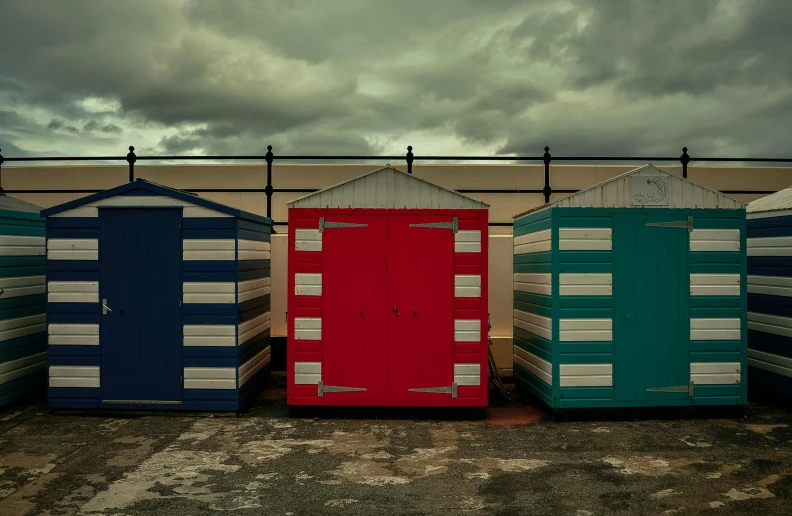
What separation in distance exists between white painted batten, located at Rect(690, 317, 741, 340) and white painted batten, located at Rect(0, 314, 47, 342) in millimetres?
8102

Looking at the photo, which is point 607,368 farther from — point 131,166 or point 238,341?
point 131,166

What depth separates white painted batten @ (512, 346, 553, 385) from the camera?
680cm

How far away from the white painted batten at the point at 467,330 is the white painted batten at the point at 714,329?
2461 mm

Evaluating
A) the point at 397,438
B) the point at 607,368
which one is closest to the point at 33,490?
the point at 397,438

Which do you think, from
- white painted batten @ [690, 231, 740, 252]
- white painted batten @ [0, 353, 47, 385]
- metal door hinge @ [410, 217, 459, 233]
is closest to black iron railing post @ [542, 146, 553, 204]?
white painted batten @ [690, 231, 740, 252]

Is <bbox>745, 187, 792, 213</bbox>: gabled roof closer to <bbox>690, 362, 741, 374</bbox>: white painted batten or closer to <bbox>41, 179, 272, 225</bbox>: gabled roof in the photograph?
<bbox>690, 362, 741, 374</bbox>: white painted batten

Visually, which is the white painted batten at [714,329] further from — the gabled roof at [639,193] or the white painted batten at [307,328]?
the white painted batten at [307,328]

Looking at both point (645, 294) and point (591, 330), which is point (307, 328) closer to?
point (591, 330)

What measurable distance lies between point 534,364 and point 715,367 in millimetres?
2032

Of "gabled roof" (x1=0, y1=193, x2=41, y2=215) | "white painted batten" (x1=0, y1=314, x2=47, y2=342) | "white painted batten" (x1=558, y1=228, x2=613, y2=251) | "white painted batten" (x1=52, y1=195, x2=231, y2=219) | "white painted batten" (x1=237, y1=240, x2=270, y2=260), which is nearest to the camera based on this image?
"white painted batten" (x1=558, y1=228, x2=613, y2=251)

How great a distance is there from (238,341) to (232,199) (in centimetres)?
382

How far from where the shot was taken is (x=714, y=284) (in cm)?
679

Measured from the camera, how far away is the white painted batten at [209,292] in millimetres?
6879

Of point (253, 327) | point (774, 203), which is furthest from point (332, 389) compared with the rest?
point (774, 203)
